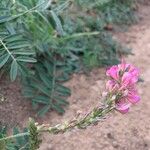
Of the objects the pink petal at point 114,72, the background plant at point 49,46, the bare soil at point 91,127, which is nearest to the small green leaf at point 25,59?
the background plant at point 49,46

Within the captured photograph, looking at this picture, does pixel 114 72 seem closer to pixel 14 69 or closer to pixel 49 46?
pixel 14 69

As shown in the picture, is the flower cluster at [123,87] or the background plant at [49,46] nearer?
the flower cluster at [123,87]

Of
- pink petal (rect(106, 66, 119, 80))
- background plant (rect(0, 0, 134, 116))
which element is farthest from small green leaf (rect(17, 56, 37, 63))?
pink petal (rect(106, 66, 119, 80))

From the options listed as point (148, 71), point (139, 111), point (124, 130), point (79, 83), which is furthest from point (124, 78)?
point (148, 71)

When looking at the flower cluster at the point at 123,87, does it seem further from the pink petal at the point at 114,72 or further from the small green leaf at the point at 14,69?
the small green leaf at the point at 14,69

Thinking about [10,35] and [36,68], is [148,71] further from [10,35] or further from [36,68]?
[10,35]

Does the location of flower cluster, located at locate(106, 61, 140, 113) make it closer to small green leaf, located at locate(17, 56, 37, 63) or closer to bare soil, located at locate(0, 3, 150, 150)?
small green leaf, located at locate(17, 56, 37, 63)
